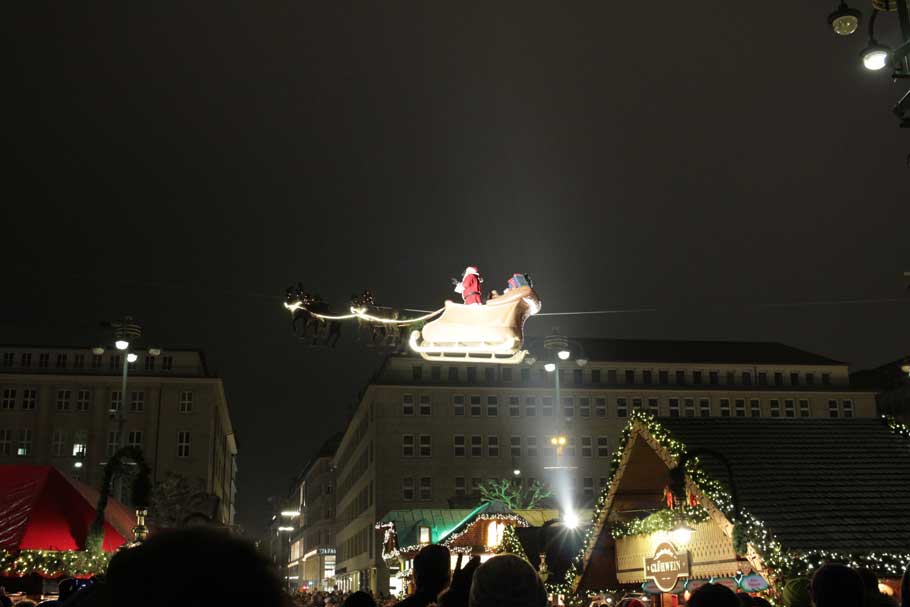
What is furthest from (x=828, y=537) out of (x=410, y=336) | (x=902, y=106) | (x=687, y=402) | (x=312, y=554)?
(x=312, y=554)

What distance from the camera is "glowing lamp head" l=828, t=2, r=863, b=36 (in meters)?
11.3

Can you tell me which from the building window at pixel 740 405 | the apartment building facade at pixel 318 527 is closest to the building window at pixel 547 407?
the building window at pixel 740 405

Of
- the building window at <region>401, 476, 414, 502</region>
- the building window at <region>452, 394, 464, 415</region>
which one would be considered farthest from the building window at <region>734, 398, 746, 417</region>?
the building window at <region>401, 476, 414, 502</region>

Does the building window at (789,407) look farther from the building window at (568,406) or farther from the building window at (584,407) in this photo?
the building window at (568,406)

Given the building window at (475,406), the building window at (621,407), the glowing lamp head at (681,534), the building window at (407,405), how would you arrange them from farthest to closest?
the building window at (621,407), the building window at (475,406), the building window at (407,405), the glowing lamp head at (681,534)

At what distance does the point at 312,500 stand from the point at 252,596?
6408 inches

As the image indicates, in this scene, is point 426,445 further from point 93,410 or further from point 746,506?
point 746,506

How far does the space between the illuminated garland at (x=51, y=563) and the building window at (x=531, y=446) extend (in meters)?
78.9

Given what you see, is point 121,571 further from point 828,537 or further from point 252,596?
point 828,537

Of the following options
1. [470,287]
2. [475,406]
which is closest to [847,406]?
[475,406]

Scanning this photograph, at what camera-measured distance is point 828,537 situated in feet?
37.6

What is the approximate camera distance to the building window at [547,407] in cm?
9162

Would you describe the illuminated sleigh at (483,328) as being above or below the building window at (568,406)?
below

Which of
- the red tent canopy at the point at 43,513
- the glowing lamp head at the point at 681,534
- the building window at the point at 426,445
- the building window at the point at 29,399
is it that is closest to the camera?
the red tent canopy at the point at 43,513
